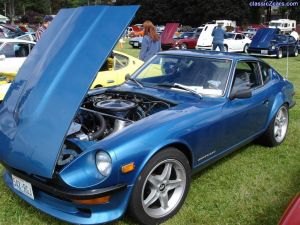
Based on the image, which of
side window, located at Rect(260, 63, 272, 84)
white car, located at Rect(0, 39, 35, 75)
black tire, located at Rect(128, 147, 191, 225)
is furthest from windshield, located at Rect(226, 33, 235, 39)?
black tire, located at Rect(128, 147, 191, 225)

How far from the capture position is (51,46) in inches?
143

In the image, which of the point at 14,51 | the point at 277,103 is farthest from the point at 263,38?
the point at 277,103

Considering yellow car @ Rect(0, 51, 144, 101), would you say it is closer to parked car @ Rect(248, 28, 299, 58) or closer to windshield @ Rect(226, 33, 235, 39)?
parked car @ Rect(248, 28, 299, 58)

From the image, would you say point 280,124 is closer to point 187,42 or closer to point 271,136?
point 271,136

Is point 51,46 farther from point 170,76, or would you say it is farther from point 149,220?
point 149,220

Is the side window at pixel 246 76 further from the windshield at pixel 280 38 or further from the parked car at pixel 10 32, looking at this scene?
the windshield at pixel 280 38

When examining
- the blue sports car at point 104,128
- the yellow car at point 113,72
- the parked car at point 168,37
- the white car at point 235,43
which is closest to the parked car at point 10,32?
the parked car at point 168,37

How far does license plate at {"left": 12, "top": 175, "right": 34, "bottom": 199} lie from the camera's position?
3.17 meters

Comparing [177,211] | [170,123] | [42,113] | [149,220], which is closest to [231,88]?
[170,123]

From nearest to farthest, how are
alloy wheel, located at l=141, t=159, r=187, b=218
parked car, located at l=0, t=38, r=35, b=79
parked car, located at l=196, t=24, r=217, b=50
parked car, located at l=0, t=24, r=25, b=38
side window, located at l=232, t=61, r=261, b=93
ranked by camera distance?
alloy wheel, located at l=141, t=159, r=187, b=218 → side window, located at l=232, t=61, r=261, b=93 → parked car, located at l=0, t=38, r=35, b=79 → parked car, located at l=0, t=24, r=25, b=38 → parked car, located at l=196, t=24, r=217, b=50

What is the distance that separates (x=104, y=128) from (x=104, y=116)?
0.30 meters

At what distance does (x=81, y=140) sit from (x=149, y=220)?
90cm

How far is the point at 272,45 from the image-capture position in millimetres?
20141

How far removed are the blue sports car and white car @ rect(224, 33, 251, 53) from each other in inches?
726
